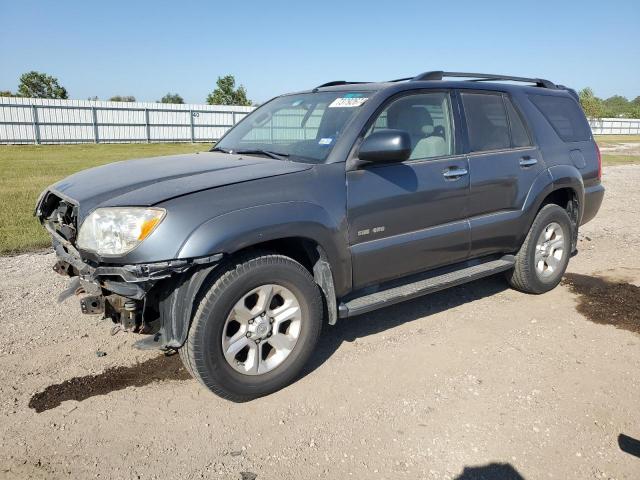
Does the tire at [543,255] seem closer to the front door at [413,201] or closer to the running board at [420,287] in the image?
the running board at [420,287]

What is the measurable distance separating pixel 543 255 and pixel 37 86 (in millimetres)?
58226

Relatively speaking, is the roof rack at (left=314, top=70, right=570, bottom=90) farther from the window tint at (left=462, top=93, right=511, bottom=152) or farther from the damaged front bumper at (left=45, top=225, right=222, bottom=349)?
the damaged front bumper at (left=45, top=225, right=222, bottom=349)

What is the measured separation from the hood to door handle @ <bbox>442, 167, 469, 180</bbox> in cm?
117

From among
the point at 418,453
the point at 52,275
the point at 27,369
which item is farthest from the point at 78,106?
the point at 418,453

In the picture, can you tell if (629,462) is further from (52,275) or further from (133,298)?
(52,275)

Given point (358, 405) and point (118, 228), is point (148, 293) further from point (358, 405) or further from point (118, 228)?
point (358, 405)

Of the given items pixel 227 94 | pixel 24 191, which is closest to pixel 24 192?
pixel 24 191

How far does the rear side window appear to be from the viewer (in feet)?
16.7

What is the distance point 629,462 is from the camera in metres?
2.66

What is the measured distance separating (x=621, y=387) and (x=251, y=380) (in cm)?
234

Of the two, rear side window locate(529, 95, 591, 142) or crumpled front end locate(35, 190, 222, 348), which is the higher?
rear side window locate(529, 95, 591, 142)

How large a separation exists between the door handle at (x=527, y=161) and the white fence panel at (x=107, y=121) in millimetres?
19924

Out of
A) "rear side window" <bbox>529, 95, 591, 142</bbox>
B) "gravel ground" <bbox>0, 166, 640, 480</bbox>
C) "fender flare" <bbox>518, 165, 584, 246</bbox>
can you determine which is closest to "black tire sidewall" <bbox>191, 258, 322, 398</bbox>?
"gravel ground" <bbox>0, 166, 640, 480</bbox>

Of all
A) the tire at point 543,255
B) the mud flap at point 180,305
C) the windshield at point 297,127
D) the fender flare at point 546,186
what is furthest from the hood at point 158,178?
the tire at point 543,255
